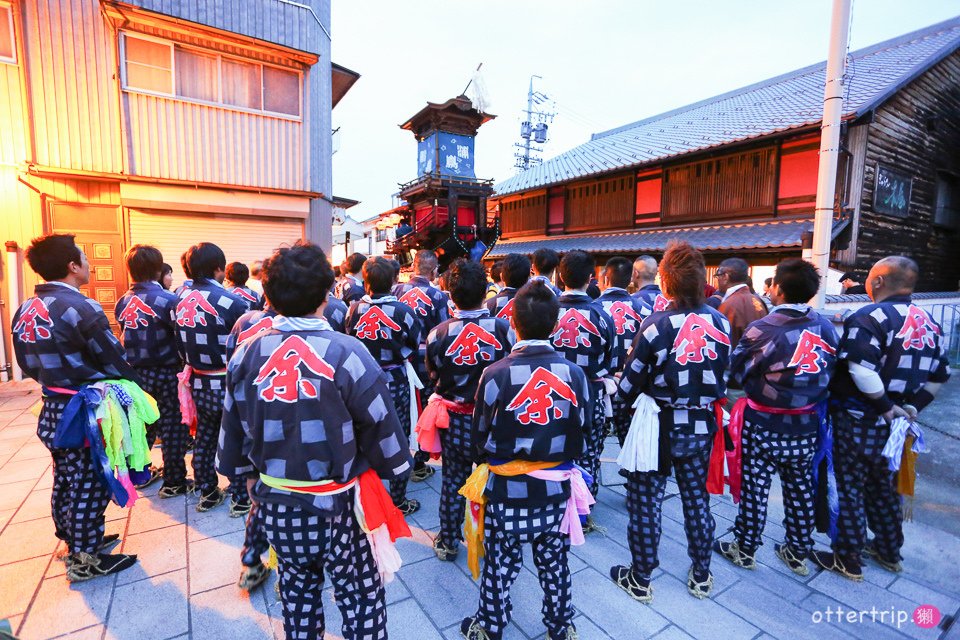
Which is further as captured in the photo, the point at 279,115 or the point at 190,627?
the point at 279,115

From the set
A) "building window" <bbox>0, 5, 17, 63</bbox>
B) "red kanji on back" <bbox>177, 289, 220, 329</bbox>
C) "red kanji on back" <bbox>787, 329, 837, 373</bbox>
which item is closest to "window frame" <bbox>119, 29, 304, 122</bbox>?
"building window" <bbox>0, 5, 17, 63</bbox>

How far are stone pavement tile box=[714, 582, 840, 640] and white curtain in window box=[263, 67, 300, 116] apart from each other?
39.6 ft

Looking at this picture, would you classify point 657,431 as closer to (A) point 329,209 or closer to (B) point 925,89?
(A) point 329,209

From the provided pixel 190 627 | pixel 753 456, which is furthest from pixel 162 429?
pixel 753 456

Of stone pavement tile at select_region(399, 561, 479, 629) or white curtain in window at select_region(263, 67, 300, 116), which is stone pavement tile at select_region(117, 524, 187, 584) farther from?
white curtain in window at select_region(263, 67, 300, 116)

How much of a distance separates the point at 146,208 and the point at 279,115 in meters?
3.58

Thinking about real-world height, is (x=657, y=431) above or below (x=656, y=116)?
below

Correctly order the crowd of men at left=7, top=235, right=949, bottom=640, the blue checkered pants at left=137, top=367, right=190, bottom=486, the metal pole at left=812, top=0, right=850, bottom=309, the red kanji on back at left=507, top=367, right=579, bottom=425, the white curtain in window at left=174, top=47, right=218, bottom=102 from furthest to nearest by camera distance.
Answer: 1. the white curtain in window at left=174, top=47, right=218, bottom=102
2. the metal pole at left=812, top=0, right=850, bottom=309
3. the blue checkered pants at left=137, top=367, right=190, bottom=486
4. the red kanji on back at left=507, top=367, right=579, bottom=425
5. the crowd of men at left=7, top=235, right=949, bottom=640

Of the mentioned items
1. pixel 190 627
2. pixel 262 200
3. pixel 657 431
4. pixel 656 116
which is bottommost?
pixel 190 627

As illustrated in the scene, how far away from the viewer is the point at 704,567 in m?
3.17

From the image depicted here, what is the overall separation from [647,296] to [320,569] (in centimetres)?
444

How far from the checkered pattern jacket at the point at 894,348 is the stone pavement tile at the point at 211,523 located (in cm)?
520

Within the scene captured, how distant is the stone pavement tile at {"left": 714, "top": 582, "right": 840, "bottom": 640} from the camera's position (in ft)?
9.33

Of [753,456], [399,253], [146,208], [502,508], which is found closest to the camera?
[502,508]
